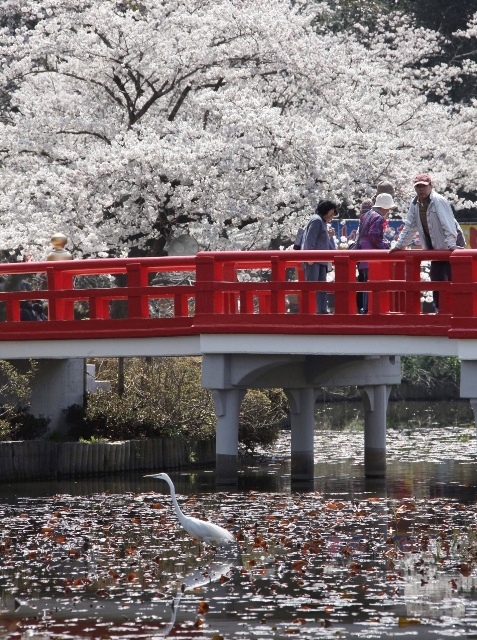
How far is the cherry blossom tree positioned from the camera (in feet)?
88.5

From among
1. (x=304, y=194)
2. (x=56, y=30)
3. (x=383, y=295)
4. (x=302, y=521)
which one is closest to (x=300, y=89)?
(x=304, y=194)

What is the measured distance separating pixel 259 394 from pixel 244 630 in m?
13.9

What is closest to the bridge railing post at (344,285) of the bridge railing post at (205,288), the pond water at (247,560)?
the bridge railing post at (205,288)

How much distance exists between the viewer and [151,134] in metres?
26.6

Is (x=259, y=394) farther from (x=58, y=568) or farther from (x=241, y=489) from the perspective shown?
(x=58, y=568)

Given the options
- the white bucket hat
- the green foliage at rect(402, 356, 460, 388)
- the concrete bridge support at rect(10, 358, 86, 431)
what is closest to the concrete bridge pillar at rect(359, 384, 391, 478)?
the white bucket hat

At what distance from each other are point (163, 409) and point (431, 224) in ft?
24.4

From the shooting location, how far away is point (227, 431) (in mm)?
18375

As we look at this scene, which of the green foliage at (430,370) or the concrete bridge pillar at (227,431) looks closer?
the concrete bridge pillar at (227,431)

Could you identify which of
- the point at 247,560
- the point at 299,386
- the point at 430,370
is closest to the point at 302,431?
the point at 299,386

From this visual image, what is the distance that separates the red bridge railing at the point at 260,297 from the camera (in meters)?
16.4

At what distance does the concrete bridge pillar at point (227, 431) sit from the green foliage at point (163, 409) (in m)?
3.62

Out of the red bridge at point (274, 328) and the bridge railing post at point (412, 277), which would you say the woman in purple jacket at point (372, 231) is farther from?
the bridge railing post at point (412, 277)

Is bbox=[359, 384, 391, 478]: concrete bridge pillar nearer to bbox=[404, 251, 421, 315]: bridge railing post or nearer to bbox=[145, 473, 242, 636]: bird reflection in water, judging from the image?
bbox=[404, 251, 421, 315]: bridge railing post
